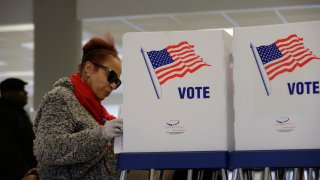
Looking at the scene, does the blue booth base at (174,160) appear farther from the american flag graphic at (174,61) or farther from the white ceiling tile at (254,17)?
the white ceiling tile at (254,17)

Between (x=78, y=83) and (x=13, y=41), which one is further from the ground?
(x=13, y=41)

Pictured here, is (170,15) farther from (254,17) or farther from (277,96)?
(277,96)

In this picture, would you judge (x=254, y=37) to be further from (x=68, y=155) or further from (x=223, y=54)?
(x=68, y=155)

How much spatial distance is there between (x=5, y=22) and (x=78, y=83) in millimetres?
5894

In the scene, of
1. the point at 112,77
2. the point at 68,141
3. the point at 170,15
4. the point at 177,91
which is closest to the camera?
the point at 177,91

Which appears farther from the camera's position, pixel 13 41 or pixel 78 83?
pixel 13 41

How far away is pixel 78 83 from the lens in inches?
108

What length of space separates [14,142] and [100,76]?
2.10 metres

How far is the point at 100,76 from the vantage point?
9.09 feet

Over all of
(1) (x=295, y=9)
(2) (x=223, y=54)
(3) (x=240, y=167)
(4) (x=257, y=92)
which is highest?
(1) (x=295, y=9)

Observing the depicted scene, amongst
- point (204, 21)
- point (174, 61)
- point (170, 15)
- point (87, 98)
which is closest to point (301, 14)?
point (204, 21)

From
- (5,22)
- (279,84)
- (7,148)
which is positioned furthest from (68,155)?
(5,22)

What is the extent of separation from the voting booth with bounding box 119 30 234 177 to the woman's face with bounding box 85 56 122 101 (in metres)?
0.58

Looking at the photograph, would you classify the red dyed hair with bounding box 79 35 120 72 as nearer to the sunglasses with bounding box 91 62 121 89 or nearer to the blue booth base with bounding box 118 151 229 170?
the sunglasses with bounding box 91 62 121 89
